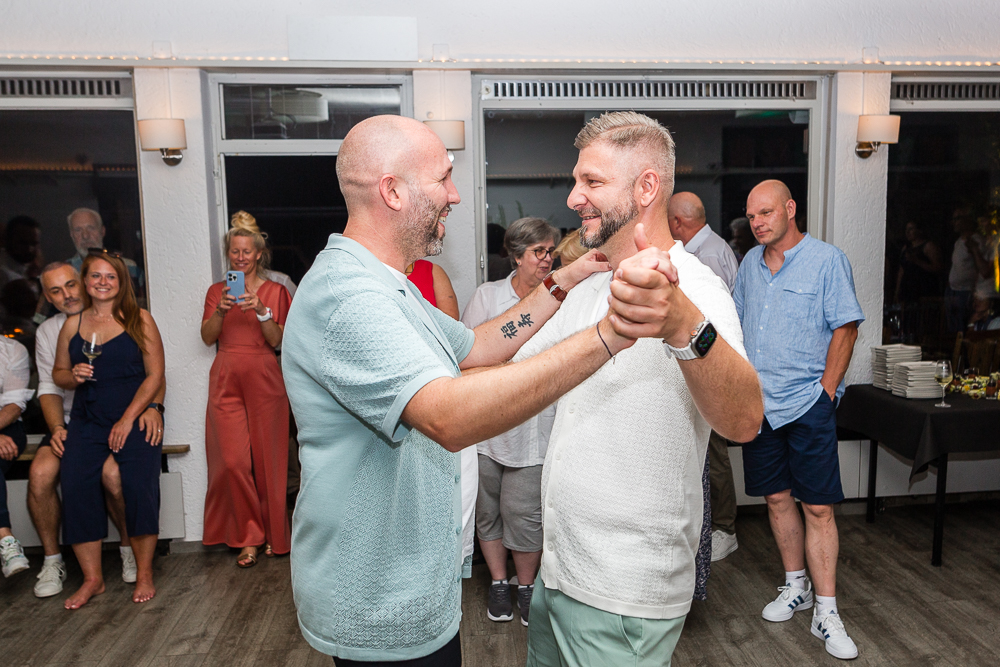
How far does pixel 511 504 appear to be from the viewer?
3.28 meters

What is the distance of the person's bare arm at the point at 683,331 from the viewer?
1.10 m

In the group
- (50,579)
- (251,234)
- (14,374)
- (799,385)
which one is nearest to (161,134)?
(251,234)

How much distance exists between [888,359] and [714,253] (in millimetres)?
1192

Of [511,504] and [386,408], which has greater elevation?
[386,408]

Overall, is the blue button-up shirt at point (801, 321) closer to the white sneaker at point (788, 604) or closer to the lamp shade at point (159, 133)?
the white sneaker at point (788, 604)

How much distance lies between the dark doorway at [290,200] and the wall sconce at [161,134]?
0.41 metres

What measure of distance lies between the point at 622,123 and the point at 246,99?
3.20 m

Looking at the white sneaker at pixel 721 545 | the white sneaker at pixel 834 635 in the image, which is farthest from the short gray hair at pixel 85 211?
the white sneaker at pixel 834 635

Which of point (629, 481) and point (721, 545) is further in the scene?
point (721, 545)

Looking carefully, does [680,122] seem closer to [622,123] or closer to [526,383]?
[622,123]

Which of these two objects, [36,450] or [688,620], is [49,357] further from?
[688,620]

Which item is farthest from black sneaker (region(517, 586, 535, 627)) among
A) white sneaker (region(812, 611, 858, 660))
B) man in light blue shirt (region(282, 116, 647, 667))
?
man in light blue shirt (region(282, 116, 647, 667))

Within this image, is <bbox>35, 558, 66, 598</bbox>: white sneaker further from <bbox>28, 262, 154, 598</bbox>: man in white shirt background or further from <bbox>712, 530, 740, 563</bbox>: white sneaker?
<bbox>712, 530, 740, 563</bbox>: white sneaker

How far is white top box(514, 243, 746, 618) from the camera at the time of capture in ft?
5.04
